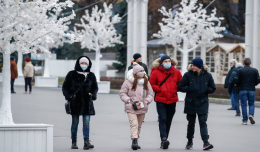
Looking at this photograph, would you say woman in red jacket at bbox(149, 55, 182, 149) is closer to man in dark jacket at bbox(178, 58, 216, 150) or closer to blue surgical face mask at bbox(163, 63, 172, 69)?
blue surgical face mask at bbox(163, 63, 172, 69)

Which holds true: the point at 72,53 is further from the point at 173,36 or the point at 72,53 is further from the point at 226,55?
the point at 173,36

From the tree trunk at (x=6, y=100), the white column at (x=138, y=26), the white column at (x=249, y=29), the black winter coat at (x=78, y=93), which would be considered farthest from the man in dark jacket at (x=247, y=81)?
the white column at (x=138, y=26)

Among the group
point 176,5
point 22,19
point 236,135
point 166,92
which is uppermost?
point 176,5

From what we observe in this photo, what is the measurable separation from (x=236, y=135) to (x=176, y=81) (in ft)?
9.55

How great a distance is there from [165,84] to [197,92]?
0.60 meters

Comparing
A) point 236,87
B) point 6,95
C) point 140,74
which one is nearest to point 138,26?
point 236,87

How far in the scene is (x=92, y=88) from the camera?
11.1 metres

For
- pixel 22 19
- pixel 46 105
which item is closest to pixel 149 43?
pixel 46 105

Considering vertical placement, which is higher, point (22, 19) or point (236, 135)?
point (22, 19)

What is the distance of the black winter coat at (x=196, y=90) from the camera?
1092cm

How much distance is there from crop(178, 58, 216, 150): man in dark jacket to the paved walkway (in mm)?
421

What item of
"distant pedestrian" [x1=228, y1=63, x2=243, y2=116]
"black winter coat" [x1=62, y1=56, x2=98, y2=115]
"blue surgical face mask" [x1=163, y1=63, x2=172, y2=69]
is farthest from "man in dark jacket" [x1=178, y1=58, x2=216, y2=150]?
"distant pedestrian" [x1=228, y1=63, x2=243, y2=116]

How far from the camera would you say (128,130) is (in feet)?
46.6

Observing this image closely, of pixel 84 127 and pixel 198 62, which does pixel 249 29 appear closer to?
pixel 198 62
